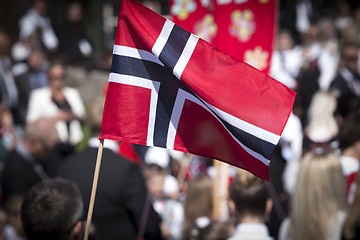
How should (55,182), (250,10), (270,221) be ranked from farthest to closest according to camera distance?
(250,10) → (270,221) → (55,182)

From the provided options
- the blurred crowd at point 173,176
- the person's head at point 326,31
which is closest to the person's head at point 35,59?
the blurred crowd at point 173,176

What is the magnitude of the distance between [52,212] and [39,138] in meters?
3.00

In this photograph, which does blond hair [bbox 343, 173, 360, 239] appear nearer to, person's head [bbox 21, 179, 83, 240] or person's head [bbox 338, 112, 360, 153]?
person's head [bbox 338, 112, 360, 153]

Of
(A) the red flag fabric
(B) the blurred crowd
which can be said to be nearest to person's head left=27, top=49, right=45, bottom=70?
(B) the blurred crowd

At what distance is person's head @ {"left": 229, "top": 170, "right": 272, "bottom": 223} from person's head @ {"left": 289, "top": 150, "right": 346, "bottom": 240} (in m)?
0.41

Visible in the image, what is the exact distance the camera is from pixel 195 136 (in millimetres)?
2932

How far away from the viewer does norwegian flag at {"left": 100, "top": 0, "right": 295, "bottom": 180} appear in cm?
280

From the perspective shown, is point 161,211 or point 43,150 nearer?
point 161,211

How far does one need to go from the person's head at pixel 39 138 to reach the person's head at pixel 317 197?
278 cm

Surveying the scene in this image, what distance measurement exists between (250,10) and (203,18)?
18.1 inches

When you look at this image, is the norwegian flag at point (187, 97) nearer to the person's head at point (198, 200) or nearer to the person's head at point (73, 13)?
the person's head at point (198, 200)

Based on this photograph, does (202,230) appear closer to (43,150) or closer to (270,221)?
(270,221)

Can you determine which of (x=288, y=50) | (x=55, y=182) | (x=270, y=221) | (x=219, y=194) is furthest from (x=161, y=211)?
(x=288, y=50)

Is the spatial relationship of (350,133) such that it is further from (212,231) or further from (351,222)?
(212,231)
